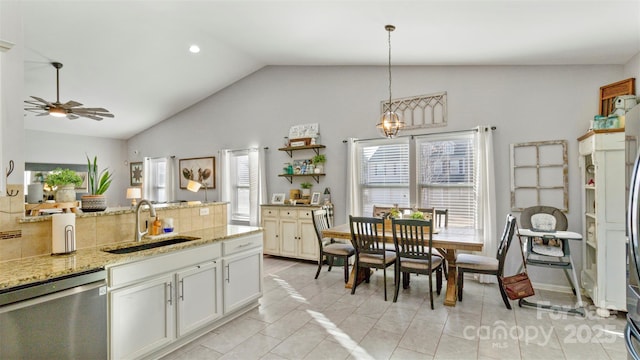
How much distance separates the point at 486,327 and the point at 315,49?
160 inches

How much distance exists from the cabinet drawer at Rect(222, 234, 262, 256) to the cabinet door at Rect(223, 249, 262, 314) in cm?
5

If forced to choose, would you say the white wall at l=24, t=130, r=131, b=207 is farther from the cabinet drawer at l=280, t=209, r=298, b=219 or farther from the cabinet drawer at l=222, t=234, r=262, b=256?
the cabinet drawer at l=222, t=234, r=262, b=256

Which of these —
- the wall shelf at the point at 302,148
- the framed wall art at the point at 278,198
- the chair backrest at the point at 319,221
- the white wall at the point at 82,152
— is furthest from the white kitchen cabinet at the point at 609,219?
the white wall at the point at 82,152

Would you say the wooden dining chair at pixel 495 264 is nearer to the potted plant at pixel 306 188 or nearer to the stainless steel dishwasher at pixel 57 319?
the potted plant at pixel 306 188

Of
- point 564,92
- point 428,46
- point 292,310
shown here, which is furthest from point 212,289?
point 564,92

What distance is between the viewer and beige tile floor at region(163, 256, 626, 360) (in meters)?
2.43

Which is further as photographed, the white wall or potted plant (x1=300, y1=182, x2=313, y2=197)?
the white wall

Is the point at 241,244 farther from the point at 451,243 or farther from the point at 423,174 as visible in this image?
the point at 423,174

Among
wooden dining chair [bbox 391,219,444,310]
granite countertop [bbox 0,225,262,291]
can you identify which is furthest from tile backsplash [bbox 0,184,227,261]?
wooden dining chair [bbox 391,219,444,310]

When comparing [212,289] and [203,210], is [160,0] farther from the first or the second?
[212,289]

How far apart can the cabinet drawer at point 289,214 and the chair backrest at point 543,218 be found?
3.29 metres

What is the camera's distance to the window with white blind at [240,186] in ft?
21.0

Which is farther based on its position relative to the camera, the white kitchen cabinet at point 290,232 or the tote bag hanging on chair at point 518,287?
the white kitchen cabinet at point 290,232

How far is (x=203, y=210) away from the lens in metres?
3.38
